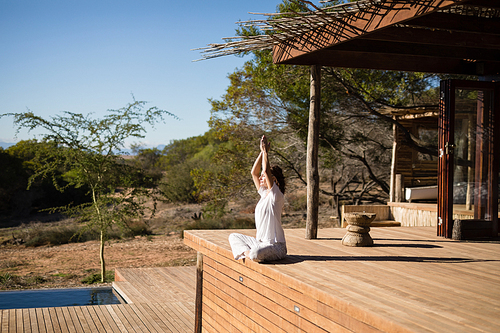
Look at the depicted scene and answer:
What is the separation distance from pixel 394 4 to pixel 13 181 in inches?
835

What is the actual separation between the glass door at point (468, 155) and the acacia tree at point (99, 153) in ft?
22.4

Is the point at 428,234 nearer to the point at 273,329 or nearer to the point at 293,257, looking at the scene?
the point at 293,257

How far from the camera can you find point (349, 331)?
254cm

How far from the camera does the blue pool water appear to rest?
758 cm

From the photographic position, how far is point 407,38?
4.59 meters

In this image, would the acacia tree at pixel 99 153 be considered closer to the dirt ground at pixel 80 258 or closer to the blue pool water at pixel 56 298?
the dirt ground at pixel 80 258

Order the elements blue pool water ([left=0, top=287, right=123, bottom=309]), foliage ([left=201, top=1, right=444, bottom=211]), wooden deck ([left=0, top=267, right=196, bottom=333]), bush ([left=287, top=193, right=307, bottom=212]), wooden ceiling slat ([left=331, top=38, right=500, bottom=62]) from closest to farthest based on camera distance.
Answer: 1. wooden ceiling slat ([left=331, top=38, right=500, bottom=62])
2. wooden deck ([left=0, top=267, right=196, bottom=333])
3. blue pool water ([left=0, top=287, right=123, bottom=309])
4. foliage ([left=201, top=1, right=444, bottom=211])
5. bush ([left=287, top=193, right=307, bottom=212])

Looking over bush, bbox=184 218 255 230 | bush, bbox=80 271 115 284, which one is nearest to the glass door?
bush, bbox=80 271 115 284

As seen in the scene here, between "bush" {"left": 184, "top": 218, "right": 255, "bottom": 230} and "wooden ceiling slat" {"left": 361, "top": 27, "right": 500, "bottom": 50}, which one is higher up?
"wooden ceiling slat" {"left": 361, "top": 27, "right": 500, "bottom": 50}

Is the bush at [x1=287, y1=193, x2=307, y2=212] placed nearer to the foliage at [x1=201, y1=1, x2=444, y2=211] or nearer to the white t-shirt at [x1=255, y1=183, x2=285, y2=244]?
the foliage at [x1=201, y1=1, x2=444, y2=211]

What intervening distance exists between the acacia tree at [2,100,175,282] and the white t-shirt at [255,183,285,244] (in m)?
6.82

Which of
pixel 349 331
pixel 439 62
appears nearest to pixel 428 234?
pixel 439 62

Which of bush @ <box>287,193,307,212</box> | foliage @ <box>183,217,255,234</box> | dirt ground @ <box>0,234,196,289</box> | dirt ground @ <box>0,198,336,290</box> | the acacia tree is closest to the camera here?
dirt ground @ <box>0,198,336,290</box>

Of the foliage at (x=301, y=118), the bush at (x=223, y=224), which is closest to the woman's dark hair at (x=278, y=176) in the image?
the foliage at (x=301, y=118)
